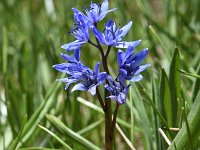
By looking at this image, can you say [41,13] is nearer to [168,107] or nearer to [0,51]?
[0,51]

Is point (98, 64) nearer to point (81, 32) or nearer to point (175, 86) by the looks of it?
point (81, 32)

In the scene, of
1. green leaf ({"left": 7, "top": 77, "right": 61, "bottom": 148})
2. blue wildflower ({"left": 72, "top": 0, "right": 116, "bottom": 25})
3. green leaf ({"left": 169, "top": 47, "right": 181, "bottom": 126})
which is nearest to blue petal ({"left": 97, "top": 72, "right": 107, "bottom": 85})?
blue wildflower ({"left": 72, "top": 0, "right": 116, "bottom": 25})

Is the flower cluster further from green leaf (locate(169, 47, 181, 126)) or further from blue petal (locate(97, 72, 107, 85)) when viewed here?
green leaf (locate(169, 47, 181, 126))

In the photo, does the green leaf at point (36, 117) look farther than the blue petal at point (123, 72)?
Yes

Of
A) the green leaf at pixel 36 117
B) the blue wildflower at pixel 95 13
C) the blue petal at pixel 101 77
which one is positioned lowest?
Result: the green leaf at pixel 36 117

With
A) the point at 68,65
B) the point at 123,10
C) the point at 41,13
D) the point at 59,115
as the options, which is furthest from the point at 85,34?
the point at 41,13

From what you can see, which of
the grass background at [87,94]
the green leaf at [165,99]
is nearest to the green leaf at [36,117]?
the grass background at [87,94]

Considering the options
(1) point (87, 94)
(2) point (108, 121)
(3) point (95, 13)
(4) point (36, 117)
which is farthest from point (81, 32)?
(1) point (87, 94)

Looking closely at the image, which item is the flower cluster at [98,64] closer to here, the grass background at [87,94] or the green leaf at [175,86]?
the grass background at [87,94]
